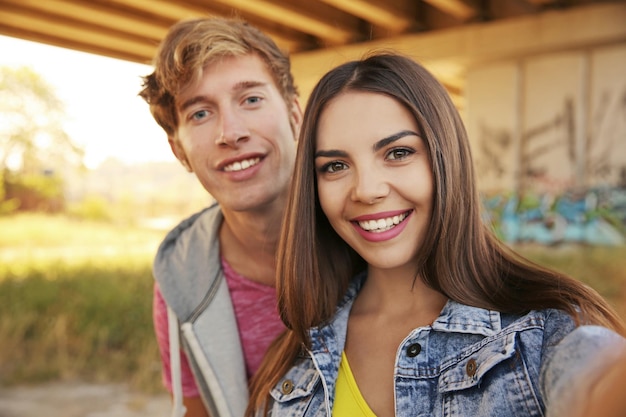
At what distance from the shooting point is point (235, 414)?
2258mm

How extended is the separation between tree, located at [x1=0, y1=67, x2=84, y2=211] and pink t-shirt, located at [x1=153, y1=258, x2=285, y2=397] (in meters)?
6.03

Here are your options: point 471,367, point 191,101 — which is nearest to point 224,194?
point 191,101

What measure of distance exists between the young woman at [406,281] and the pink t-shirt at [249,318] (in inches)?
21.2

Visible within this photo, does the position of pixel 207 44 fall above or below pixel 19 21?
below

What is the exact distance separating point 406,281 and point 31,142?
285 inches

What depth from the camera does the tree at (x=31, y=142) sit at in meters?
7.80

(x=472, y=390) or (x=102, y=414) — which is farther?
(x=102, y=414)

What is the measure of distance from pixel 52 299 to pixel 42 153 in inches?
103

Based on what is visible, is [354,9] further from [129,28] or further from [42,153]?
[42,153]

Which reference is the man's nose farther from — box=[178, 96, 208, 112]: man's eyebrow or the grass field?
the grass field

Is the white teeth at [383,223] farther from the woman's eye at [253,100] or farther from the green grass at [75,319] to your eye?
the green grass at [75,319]

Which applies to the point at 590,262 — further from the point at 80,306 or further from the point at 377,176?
the point at 377,176

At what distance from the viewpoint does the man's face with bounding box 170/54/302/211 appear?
8.05 ft

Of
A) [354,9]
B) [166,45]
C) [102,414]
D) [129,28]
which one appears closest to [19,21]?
[129,28]
